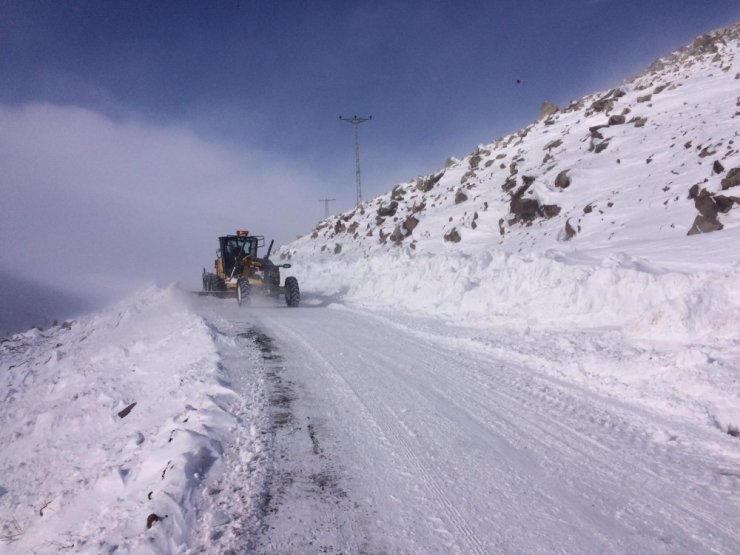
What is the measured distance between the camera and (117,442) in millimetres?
5266

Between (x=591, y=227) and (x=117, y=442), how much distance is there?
1489 cm

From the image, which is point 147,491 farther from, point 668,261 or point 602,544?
point 668,261

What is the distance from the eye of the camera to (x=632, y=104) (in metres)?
25.8

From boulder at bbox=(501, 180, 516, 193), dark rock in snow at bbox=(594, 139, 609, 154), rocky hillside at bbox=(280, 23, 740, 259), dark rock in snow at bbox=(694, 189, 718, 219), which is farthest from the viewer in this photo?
boulder at bbox=(501, 180, 516, 193)

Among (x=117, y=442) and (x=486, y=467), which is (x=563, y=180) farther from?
(x=117, y=442)

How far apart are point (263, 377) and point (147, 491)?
319 cm

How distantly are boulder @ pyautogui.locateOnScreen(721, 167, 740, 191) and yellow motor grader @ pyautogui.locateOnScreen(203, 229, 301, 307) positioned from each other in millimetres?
12984

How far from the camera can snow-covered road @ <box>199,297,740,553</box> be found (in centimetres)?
308

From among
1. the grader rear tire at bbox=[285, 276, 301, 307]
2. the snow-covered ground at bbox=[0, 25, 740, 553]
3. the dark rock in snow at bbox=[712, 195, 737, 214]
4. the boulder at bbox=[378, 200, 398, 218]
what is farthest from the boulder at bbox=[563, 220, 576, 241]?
the boulder at bbox=[378, 200, 398, 218]

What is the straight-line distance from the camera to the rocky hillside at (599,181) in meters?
13.9

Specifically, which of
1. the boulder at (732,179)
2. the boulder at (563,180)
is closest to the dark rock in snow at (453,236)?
the boulder at (563,180)

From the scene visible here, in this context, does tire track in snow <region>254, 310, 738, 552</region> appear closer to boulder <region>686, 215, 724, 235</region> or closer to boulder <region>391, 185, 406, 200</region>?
boulder <region>686, 215, 724, 235</region>

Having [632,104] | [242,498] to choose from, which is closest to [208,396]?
[242,498]

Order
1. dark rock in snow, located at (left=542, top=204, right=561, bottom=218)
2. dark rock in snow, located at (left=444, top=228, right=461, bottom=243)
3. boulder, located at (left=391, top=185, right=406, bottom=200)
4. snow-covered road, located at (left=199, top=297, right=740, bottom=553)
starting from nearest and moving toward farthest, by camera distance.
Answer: snow-covered road, located at (left=199, top=297, right=740, bottom=553) → dark rock in snow, located at (left=542, top=204, right=561, bottom=218) → dark rock in snow, located at (left=444, top=228, right=461, bottom=243) → boulder, located at (left=391, top=185, right=406, bottom=200)
